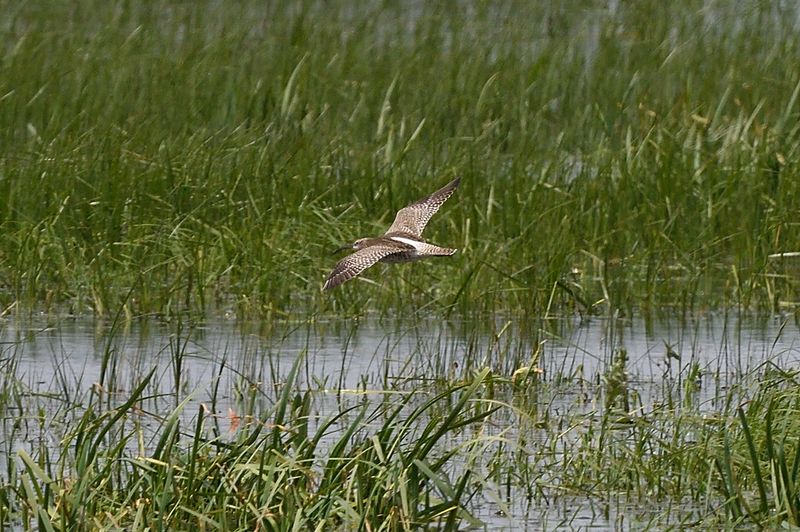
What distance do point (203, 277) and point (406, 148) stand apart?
1989 millimetres

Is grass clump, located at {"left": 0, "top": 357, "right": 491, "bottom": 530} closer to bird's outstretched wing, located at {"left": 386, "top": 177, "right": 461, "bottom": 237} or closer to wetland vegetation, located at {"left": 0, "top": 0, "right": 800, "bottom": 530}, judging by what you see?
wetland vegetation, located at {"left": 0, "top": 0, "right": 800, "bottom": 530}

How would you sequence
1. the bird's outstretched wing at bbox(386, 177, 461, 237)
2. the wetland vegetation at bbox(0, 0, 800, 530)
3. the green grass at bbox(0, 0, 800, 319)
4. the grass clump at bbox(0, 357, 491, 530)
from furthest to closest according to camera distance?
the green grass at bbox(0, 0, 800, 319)
the bird's outstretched wing at bbox(386, 177, 461, 237)
the wetland vegetation at bbox(0, 0, 800, 530)
the grass clump at bbox(0, 357, 491, 530)

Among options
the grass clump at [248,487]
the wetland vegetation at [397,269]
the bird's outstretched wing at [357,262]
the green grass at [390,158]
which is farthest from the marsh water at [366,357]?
the grass clump at [248,487]

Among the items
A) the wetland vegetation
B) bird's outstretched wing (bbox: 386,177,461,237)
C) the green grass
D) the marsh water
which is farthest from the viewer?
the green grass

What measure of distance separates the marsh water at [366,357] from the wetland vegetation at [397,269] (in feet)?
0.09

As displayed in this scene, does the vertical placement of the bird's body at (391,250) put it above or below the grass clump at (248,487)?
above

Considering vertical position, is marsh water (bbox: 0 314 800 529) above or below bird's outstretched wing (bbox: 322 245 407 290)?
below

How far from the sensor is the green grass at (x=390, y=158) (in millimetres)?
8992

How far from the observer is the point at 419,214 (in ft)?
27.0

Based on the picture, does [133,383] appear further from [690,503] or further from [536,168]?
[536,168]

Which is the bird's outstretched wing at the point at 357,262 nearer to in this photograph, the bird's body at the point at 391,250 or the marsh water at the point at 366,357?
the bird's body at the point at 391,250

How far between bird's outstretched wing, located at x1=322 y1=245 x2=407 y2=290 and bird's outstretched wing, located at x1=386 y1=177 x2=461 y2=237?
2.22 ft

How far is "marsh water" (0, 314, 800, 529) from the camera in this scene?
7129 mm

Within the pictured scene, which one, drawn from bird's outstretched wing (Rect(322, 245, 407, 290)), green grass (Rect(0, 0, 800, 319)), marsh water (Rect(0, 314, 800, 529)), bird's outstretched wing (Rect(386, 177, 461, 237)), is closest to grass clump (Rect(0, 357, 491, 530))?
marsh water (Rect(0, 314, 800, 529))
